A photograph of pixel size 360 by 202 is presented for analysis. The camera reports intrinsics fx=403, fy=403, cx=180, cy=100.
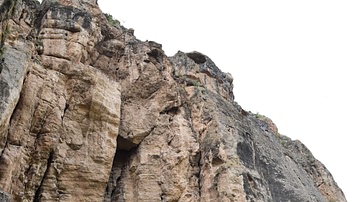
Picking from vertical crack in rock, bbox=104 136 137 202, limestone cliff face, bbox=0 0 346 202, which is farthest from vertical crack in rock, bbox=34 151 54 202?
vertical crack in rock, bbox=104 136 137 202

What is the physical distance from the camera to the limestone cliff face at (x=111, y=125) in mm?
11812

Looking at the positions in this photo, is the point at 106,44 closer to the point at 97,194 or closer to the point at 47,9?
the point at 47,9

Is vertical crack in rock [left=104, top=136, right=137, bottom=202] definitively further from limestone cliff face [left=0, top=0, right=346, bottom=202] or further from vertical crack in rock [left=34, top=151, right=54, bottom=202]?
vertical crack in rock [left=34, top=151, right=54, bottom=202]

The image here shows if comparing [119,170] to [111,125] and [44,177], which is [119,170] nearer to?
[111,125]

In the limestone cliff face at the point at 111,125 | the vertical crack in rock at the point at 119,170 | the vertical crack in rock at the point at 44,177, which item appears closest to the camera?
the limestone cliff face at the point at 111,125

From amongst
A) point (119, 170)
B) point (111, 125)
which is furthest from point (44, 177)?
point (119, 170)

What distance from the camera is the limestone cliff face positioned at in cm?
1181

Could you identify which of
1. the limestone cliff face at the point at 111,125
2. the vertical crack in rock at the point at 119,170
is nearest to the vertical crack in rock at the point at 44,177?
the limestone cliff face at the point at 111,125

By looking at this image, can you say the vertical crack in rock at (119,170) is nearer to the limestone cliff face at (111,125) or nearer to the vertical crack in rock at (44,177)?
the limestone cliff face at (111,125)

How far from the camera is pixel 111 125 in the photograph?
47.3 feet

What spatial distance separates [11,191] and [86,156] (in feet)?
9.59

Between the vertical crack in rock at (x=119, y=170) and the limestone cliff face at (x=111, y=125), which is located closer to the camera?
the limestone cliff face at (x=111, y=125)

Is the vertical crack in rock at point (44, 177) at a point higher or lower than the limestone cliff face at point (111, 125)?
lower

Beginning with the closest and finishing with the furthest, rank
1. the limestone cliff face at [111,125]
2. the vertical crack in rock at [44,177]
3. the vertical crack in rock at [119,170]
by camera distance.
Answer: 1. the limestone cliff face at [111,125]
2. the vertical crack in rock at [44,177]
3. the vertical crack in rock at [119,170]
